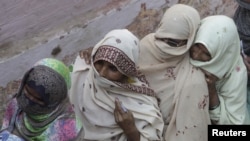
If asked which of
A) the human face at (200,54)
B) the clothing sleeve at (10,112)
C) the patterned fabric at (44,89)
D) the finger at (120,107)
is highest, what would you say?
the patterned fabric at (44,89)

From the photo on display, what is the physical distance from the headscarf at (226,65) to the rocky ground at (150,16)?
1362 millimetres

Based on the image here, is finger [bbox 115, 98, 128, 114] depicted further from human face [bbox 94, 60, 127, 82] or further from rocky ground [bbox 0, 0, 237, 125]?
rocky ground [bbox 0, 0, 237, 125]

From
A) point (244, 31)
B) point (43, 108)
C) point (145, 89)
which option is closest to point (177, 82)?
point (145, 89)

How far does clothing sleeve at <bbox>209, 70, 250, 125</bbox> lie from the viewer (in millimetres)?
4852

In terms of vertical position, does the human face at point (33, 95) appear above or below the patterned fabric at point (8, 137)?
above

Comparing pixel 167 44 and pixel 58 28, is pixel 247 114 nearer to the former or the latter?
pixel 167 44

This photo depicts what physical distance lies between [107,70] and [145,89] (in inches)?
14.6

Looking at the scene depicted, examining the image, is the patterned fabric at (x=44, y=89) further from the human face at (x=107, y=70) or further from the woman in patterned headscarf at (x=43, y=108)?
the human face at (x=107, y=70)

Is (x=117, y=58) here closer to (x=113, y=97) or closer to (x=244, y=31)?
(x=113, y=97)

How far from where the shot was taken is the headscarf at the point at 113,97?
4.25 metres

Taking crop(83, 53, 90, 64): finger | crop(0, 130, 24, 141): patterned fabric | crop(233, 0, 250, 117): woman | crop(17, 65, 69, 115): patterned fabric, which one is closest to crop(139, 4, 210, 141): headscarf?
crop(83, 53, 90, 64): finger

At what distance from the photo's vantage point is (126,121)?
4281 mm

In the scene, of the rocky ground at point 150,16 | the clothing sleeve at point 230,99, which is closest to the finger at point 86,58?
the rocky ground at point 150,16

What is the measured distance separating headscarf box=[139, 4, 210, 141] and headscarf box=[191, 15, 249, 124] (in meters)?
0.09
